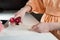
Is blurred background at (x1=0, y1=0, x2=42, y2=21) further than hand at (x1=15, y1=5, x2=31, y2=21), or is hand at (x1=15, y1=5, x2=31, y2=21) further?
blurred background at (x1=0, y1=0, x2=42, y2=21)

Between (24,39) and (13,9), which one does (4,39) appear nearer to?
(24,39)

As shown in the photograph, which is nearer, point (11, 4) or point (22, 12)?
point (22, 12)

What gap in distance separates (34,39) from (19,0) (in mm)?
846

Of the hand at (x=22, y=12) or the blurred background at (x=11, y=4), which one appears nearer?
the hand at (x=22, y=12)

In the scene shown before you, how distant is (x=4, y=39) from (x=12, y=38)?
40 millimetres

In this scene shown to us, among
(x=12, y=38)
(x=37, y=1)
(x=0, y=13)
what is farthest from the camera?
(x=0, y=13)

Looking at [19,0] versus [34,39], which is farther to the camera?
[19,0]

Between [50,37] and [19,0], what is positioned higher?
[19,0]

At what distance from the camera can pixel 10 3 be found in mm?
1614

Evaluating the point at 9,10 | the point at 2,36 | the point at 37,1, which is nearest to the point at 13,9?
the point at 9,10

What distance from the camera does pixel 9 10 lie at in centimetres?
165

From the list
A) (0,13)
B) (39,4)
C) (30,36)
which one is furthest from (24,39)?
(0,13)

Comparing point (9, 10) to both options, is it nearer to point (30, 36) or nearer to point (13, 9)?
point (13, 9)

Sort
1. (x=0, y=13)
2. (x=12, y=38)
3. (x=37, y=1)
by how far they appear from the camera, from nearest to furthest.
A: (x=12, y=38) < (x=37, y=1) < (x=0, y=13)
